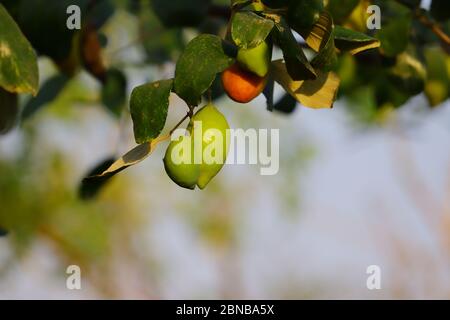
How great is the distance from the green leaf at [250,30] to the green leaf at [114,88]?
594 millimetres

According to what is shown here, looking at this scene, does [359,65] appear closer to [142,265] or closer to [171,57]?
[171,57]

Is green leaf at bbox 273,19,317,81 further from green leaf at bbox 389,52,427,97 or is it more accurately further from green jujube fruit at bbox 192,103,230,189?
green leaf at bbox 389,52,427,97

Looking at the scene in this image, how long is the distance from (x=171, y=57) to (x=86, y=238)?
3.30 meters

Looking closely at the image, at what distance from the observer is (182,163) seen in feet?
2.58

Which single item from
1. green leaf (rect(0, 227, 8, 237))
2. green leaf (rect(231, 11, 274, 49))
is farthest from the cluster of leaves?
green leaf (rect(0, 227, 8, 237))

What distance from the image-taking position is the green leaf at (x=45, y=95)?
134 cm

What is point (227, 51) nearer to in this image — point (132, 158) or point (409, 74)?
point (132, 158)

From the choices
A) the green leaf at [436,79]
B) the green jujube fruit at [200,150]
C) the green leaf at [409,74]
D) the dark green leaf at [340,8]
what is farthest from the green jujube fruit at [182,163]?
the green leaf at [436,79]

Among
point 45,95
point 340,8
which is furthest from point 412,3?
point 45,95

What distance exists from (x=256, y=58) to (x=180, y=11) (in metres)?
0.46

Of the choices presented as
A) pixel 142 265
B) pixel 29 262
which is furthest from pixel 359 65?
pixel 142 265

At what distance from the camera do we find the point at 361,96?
1.93 m

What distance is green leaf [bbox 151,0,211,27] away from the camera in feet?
4.07

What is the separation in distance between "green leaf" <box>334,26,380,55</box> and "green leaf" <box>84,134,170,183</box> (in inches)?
6.1
